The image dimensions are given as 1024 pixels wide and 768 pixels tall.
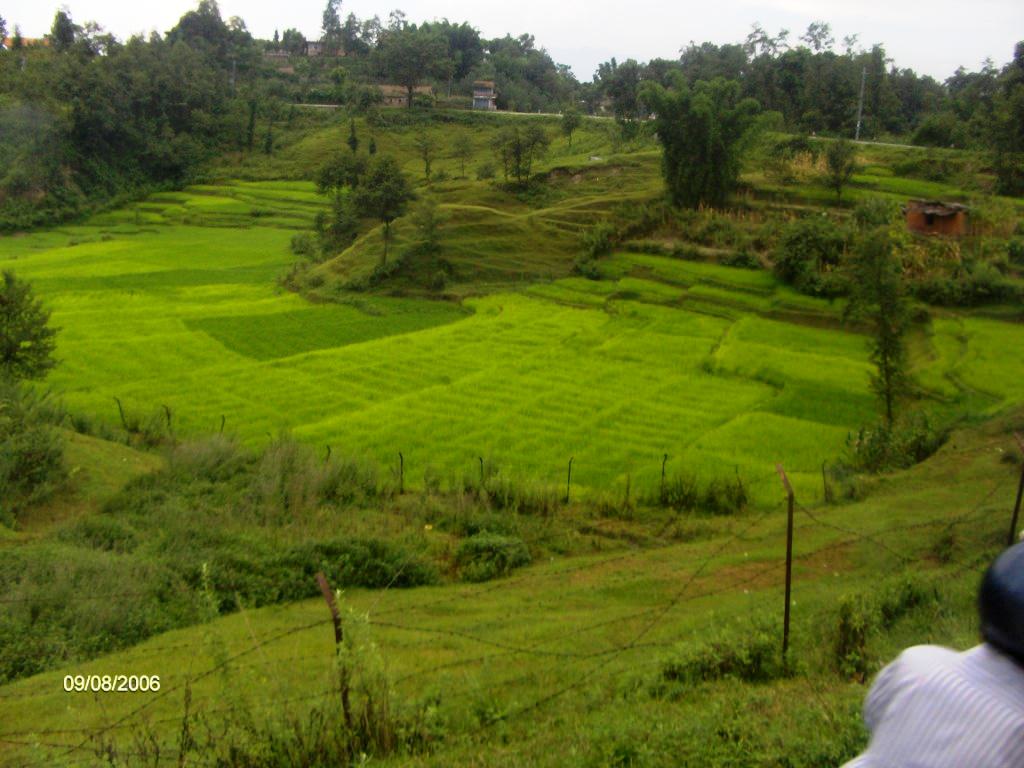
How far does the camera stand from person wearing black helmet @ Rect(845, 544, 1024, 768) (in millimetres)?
1556

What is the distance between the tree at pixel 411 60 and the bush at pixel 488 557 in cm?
6210

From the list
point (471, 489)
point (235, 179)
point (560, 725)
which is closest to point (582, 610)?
point (560, 725)

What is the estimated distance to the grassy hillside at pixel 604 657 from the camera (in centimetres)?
487

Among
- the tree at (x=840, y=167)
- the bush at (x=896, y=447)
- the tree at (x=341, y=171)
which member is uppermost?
the tree at (x=840, y=167)

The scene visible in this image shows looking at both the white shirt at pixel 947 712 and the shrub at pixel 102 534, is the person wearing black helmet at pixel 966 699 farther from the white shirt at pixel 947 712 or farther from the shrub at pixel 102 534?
the shrub at pixel 102 534

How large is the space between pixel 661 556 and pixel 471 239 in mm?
23820

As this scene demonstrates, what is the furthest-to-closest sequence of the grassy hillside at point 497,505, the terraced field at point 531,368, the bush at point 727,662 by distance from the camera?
the terraced field at point 531,368, the bush at point 727,662, the grassy hillside at point 497,505

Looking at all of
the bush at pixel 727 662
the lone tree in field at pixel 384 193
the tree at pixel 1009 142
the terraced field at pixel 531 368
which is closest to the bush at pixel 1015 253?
the terraced field at pixel 531 368

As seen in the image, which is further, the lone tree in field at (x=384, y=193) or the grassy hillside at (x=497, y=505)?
the lone tree in field at (x=384, y=193)

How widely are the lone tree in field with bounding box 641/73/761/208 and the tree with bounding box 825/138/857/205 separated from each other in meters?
3.47

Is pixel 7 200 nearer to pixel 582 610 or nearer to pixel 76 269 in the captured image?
pixel 76 269

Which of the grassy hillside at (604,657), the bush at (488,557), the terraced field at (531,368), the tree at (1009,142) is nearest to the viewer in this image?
the grassy hillside at (604,657)

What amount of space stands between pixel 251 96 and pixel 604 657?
6707 cm

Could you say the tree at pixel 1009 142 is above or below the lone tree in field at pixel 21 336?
above
